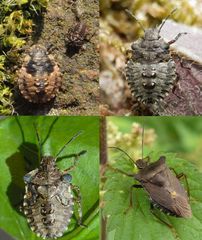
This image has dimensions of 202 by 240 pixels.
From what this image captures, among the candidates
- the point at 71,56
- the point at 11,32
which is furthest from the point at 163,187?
the point at 11,32

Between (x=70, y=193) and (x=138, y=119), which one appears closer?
(x=70, y=193)

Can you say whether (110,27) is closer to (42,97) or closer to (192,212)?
(42,97)

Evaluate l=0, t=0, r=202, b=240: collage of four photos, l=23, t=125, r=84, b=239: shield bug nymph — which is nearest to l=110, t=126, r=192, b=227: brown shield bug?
l=0, t=0, r=202, b=240: collage of four photos

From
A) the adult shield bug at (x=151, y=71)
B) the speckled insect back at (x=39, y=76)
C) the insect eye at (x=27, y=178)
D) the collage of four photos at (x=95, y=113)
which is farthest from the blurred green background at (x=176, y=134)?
the insect eye at (x=27, y=178)

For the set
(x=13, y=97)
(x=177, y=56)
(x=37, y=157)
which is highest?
(x=177, y=56)

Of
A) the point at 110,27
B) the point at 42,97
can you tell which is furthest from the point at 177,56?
the point at 42,97

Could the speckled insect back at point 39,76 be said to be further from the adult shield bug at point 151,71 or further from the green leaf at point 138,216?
the green leaf at point 138,216
